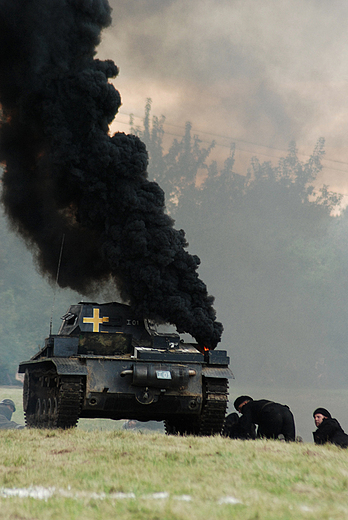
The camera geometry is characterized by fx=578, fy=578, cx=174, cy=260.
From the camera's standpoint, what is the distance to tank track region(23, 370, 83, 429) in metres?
12.1

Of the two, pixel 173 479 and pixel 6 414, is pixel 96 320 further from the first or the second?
pixel 6 414

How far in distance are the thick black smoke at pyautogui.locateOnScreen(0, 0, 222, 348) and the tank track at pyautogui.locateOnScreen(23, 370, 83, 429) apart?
294 cm

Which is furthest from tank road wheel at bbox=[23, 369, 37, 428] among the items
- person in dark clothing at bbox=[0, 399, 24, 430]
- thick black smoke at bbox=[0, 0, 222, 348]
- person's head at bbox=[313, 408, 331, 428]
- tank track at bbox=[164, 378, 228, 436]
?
person's head at bbox=[313, 408, 331, 428]

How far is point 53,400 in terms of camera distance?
13.2 meters

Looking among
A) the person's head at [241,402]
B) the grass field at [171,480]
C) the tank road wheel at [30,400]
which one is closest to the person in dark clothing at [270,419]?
the person's head at [241,402]

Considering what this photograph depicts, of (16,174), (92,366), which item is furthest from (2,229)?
(92,366)

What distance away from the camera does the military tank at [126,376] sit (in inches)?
488

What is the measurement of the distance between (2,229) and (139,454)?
58284mm

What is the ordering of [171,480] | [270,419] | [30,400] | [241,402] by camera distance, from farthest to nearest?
[30,400], [241,402], [270,419], [171,480]

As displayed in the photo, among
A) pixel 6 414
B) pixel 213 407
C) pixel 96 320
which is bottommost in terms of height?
pixel 6 414

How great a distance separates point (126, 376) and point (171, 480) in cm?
612

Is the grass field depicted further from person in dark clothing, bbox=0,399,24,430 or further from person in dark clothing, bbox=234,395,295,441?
person in dark clothing, bbox=0,399,24,430

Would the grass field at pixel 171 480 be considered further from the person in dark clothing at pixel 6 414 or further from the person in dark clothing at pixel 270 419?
the person in dark clothing at pixel 6 414

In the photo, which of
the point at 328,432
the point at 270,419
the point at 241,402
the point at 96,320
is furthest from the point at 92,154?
the point at 328,432
